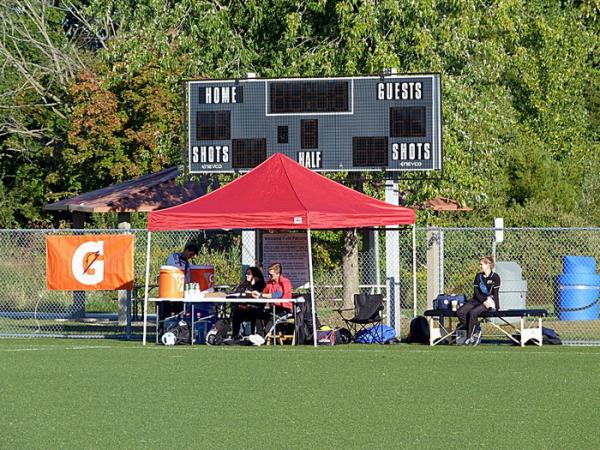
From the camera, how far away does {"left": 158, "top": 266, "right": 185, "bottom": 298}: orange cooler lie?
19344 millimetres

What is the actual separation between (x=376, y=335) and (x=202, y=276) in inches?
114

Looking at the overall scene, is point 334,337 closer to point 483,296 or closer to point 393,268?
point 393,268

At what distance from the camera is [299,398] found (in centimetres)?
1233

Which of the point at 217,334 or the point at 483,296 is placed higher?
the point at 483,296

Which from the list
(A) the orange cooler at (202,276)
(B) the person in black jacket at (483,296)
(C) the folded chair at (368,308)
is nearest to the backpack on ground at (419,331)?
(C) the folded chair at (368,308)

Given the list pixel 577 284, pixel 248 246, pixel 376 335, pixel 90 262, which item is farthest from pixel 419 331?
pixel 577 284

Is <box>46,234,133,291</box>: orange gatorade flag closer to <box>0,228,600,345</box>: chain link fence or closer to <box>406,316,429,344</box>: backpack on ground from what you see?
<box>0,228,600,345</box>: chain link fence

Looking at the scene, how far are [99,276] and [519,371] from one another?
816 centimetres

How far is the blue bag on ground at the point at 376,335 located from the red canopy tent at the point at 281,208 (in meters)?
1.59

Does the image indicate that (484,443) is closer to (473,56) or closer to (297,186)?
(297,186)

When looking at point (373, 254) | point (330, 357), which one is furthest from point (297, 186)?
point (373, 254)

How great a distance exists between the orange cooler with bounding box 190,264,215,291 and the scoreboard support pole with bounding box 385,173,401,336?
2.82 meters

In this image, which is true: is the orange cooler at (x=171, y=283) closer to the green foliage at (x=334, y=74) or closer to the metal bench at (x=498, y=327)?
the metal bench at (x=498, y=327)

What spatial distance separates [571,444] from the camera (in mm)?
9586
